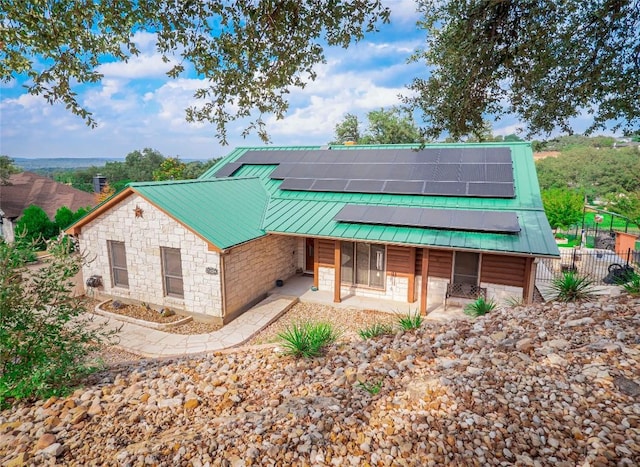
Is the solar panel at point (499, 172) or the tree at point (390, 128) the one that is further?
the tree at point (390, 128)

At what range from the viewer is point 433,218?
12.5 meters

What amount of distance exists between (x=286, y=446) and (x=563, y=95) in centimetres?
777

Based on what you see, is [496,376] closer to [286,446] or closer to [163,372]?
[286,446]

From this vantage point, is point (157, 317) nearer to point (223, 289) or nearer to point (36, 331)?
point (223, 289)

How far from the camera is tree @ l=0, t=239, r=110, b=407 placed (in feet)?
16.8

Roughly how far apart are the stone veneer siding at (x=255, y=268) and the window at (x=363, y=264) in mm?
2736

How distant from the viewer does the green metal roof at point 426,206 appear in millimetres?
11000

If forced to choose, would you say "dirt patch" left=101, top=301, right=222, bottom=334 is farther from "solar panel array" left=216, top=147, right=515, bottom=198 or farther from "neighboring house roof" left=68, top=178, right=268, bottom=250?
"solar panel array" left=216, top=147, right=515, bottom=198

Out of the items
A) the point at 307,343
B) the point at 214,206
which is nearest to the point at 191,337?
the point at 214,206

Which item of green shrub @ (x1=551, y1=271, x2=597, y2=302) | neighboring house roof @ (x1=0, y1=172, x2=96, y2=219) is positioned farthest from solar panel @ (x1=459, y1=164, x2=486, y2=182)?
neighboring house roof @ (x1=0, y1=172, x2=96, y2=219)

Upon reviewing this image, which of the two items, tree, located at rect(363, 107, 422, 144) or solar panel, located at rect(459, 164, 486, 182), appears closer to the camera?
solar panel, located at rect(459, 164, 486, 182)

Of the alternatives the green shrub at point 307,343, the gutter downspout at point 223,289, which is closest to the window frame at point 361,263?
the gutter downspout at point 223,289

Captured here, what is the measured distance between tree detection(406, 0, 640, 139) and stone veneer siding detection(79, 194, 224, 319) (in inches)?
334

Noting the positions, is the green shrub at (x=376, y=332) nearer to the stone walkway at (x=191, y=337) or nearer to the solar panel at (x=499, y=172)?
the stone walkway at (x=191, y=337)
